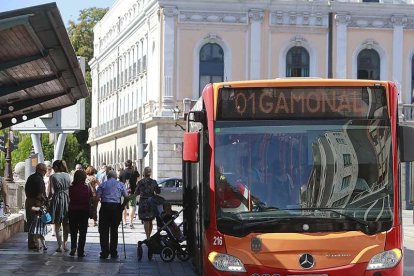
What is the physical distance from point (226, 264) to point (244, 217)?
604 millimetres

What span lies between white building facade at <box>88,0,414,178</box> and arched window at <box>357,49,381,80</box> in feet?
0.19

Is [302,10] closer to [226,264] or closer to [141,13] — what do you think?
[141,13]

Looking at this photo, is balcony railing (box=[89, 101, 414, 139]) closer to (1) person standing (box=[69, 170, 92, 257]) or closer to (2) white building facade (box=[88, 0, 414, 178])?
(2) white building facade (box=[88, 0, 414, 178])

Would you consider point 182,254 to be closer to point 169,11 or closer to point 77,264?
point 77,264

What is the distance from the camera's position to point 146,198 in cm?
2008

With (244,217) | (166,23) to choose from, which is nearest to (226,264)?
(244,217)

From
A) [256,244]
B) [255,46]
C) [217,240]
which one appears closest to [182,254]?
[217,240]

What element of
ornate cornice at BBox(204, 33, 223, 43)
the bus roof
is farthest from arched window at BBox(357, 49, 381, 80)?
the bus roof

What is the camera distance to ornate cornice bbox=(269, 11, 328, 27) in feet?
190

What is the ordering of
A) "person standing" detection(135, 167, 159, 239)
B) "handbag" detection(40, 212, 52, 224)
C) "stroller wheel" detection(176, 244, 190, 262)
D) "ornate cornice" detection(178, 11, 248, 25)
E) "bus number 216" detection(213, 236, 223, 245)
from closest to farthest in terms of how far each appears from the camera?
"bus number 216" detection(213, 236, 223, 245) → "stroller wheel" detection(176, 244, 190, 262) → "handbag" detection(40, 212, 52, 224) → "person standing" detection(135, 167, 159, 239) → "ornate cornice" detection(178, 11, 248, 25)

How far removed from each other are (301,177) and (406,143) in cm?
136

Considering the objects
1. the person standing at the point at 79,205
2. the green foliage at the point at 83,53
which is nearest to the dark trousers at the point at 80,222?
the person standing at the point at 79,205

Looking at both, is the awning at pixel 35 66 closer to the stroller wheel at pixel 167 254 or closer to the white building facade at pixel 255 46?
the stroller wheel at pixel 167 254

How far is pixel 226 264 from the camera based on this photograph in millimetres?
11812
